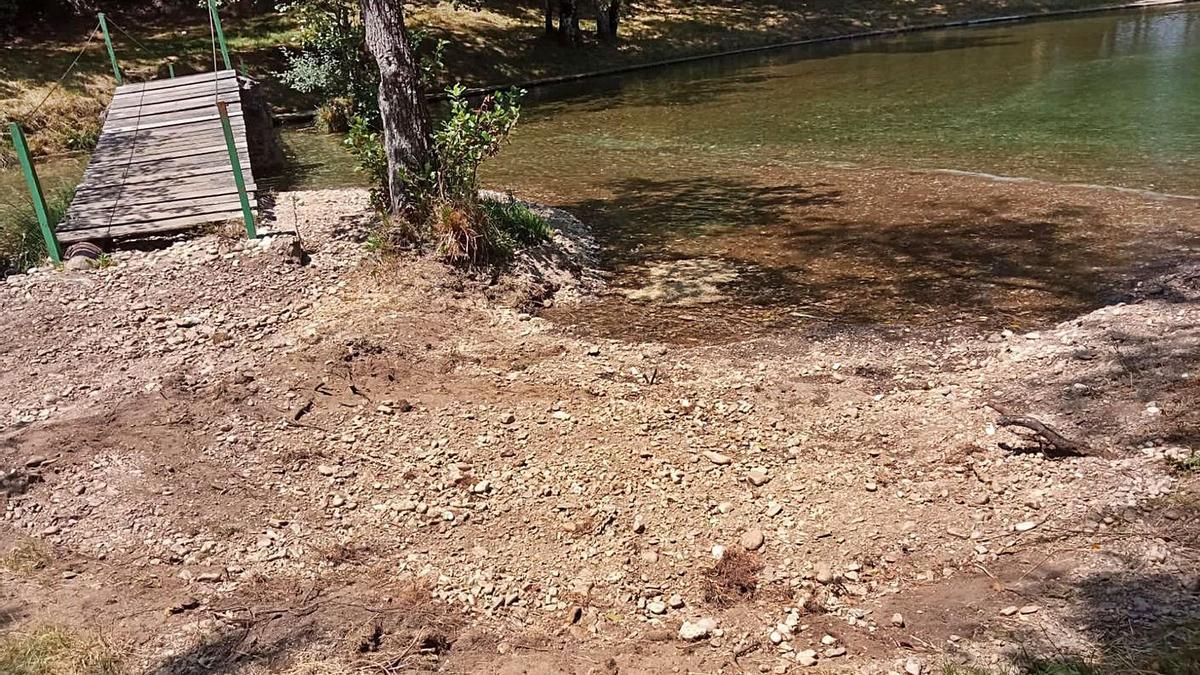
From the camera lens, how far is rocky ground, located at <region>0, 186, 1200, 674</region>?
11.2 ft

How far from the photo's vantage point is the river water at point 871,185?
286 inches

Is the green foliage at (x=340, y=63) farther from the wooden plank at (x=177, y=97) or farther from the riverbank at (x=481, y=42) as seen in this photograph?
the riverbank at (x=481, y=42)

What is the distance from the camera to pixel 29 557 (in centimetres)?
398

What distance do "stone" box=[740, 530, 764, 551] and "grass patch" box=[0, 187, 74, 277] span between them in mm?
7055

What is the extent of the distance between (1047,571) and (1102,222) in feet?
22.8

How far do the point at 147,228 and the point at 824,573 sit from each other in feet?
23.7

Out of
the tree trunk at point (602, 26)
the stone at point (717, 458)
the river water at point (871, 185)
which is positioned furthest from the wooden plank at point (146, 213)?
the tree trunk at point (602, 26)

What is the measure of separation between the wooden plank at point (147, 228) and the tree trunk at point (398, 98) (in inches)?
78.1

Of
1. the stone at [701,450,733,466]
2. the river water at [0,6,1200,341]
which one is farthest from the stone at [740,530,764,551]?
the river water at [0,6,1200,341]

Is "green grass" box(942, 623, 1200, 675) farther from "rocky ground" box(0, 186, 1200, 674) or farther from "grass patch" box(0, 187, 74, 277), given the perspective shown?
"grass patch" box(0, 187, 74, 277)

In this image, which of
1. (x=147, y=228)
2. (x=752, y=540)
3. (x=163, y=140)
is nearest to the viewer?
(x=752, y=540)

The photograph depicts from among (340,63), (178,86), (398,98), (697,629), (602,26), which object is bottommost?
(697,629)

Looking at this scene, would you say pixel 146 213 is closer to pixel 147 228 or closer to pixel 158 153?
pixel 147 228

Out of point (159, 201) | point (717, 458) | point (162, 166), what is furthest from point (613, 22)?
point (717, 458)
